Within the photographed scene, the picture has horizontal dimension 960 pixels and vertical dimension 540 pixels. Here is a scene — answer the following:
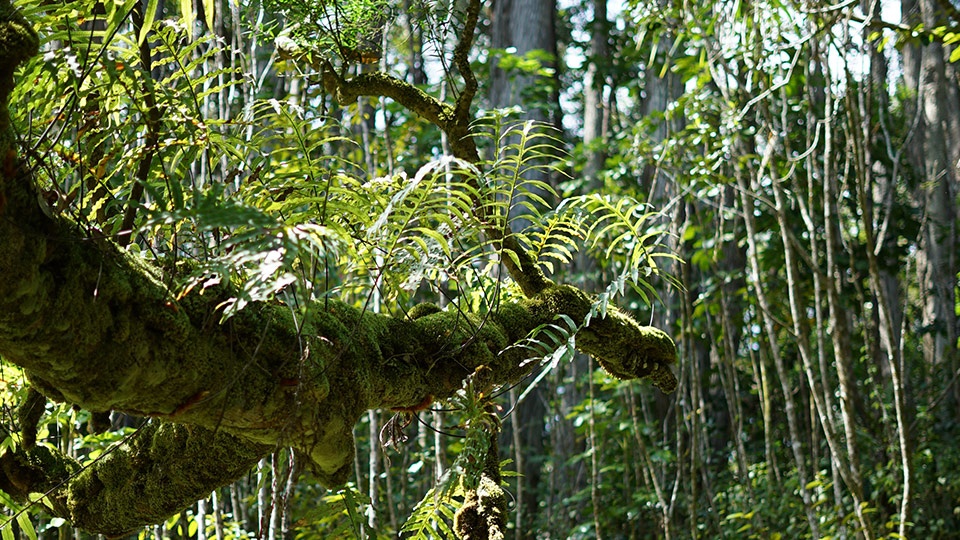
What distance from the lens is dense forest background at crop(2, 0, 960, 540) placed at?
1.67 meters

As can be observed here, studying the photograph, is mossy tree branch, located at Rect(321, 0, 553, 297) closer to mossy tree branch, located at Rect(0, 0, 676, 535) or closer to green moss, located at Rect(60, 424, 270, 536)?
mossy tree branch, located at Rect(0, 0, 676, 535)

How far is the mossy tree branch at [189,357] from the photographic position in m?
1.07

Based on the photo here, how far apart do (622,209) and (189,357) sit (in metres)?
4.29

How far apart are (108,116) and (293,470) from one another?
0.76 meters

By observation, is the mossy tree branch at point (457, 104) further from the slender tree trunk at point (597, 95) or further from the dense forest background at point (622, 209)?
the slender tree trunk at point (597, 95)

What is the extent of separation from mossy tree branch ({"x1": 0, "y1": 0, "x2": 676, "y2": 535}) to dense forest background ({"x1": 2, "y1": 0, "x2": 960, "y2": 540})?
0.31 ft

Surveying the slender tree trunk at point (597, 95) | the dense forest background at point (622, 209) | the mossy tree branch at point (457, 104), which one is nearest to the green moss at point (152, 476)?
the dense forest background at point (622, 209)

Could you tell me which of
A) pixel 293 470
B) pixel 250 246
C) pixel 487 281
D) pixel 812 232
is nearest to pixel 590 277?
pixel 812 232

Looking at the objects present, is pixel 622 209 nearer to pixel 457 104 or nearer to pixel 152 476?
pixel 457 104

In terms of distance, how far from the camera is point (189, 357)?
4.09 feet

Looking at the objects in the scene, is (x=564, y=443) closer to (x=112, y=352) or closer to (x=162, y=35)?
(x=162, y=35)

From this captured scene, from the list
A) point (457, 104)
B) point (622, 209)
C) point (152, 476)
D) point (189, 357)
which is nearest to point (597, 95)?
point (622, 209)

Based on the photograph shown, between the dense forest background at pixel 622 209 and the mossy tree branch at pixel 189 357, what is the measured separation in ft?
0.31

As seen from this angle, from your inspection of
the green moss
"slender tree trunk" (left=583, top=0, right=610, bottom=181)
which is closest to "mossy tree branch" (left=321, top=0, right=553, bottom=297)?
the green moss
